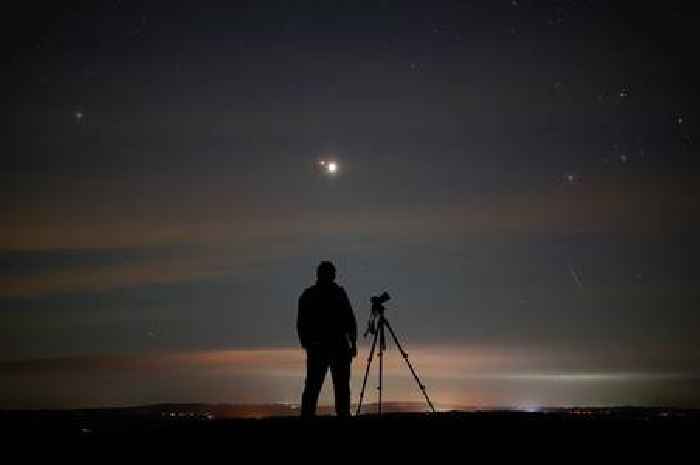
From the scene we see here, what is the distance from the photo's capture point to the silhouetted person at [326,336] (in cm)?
1244

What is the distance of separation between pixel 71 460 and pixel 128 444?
100cm

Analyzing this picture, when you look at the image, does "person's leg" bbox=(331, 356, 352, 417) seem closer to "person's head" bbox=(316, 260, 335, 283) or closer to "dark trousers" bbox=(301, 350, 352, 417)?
"dark trousers" bbox=(301, 350, 352, 417)

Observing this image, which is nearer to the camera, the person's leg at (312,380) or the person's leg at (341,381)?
the person's leg at (312,380)

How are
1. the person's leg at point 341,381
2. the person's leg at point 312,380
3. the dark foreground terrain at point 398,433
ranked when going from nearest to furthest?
the dark foreground terrain at point 398,433, the person's leg at point 312,380, the person's leg at point 341,381

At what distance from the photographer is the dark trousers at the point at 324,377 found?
12344 millimetres

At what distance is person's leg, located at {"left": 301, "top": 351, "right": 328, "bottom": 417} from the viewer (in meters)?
12.3

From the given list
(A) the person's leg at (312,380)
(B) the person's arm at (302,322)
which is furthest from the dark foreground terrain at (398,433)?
(B) the person's arm at (302,322)

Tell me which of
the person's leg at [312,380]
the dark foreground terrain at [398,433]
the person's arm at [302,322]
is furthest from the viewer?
the person's arm at [302,322]

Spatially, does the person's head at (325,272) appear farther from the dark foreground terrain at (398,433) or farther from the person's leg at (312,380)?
the dark foreground terrain at (398,433)

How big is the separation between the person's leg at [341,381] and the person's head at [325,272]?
1.30m

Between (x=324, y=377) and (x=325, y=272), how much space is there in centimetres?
173

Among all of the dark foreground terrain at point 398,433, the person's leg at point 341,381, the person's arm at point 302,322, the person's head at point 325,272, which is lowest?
the dark foreground terrain at point 398,433

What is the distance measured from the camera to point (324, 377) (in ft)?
41.2

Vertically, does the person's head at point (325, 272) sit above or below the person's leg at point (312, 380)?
above
